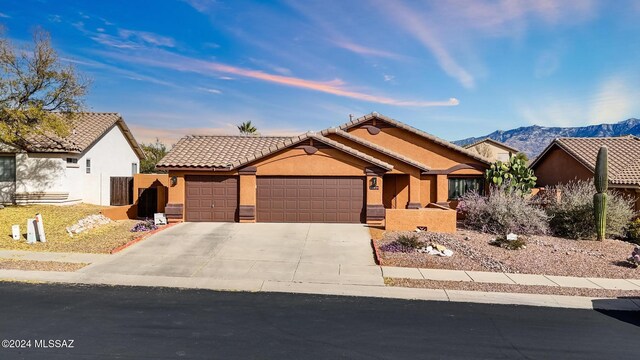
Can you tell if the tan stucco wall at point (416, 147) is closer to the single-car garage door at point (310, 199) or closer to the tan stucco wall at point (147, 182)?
the single-car garage door at point (310, 199)

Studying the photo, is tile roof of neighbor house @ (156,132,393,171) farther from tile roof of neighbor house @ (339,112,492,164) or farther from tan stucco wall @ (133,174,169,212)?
tile roof of neighbor house @ (339,112,492,164)

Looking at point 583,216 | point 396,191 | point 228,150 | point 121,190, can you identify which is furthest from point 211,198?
point 583,216

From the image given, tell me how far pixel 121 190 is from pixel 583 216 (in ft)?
80.3

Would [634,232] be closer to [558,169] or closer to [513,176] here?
[513,176]

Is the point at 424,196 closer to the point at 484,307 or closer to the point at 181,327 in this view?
the point at 484,307

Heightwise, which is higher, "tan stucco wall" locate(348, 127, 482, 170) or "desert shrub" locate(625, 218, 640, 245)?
"tan stucco wall" locate(348, 127, 482, 170)

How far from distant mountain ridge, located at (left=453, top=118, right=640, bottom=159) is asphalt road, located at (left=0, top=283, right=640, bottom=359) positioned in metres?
120

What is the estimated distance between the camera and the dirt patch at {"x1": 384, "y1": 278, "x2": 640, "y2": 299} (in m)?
10.3

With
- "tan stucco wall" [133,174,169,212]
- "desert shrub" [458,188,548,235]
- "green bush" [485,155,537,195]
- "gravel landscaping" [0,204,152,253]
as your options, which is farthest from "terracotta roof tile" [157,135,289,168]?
"green bush" [485,155,537,195]

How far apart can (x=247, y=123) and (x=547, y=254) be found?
40440mm

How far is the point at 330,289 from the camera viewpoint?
1006 cm

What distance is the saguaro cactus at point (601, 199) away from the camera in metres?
16.7

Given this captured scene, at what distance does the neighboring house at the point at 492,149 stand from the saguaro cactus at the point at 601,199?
30998 millimetres

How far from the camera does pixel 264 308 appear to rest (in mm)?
8516
